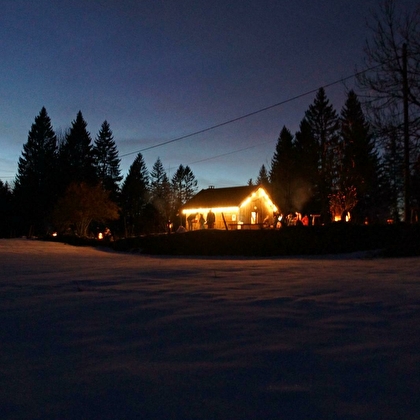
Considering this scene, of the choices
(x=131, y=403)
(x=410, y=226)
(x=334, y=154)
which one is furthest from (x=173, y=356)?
(x=334, y=154)

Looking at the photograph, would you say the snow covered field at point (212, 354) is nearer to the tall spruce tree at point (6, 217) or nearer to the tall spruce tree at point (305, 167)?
the tall spruce tree at point (305, 167)

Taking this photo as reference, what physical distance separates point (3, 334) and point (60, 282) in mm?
4013

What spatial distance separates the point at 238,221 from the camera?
39.7m

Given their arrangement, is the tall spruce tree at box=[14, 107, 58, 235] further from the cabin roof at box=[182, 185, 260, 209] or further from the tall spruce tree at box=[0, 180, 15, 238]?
the cabin roof at box=[182, 185, 260, 209]

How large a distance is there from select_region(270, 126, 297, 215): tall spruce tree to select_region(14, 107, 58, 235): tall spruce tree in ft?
87.9

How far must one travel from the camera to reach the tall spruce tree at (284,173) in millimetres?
39906

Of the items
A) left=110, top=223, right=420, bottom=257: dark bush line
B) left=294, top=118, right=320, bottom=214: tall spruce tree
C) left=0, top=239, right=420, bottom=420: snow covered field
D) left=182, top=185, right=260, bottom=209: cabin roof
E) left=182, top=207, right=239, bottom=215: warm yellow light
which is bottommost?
left=0, top=239, right=420, bottom=420: snow covered field

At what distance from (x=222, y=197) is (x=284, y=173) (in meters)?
6.02

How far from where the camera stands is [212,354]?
165 inches

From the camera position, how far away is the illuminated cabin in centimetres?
3978

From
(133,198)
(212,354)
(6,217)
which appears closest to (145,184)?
(133,198)

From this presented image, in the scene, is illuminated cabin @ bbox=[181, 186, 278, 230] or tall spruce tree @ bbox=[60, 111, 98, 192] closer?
illuminated cabin @ bbox=[181, 186, 278, 230]

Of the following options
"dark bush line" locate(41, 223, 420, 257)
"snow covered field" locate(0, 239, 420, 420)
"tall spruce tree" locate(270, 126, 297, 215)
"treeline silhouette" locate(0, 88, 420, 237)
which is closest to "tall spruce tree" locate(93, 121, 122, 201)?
"treeline silhouette" locate(0, 88, 420, 237)

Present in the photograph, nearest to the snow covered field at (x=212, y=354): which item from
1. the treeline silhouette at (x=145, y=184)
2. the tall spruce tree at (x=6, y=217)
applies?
the treeline silhouette at (x=145, y=184)
